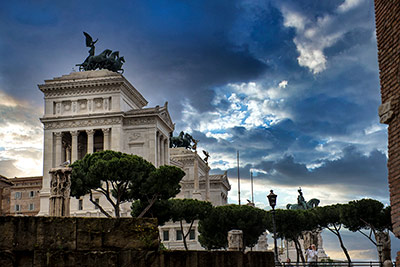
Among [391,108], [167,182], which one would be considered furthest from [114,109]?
[391,108]

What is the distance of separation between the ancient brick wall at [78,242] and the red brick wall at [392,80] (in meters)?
6.04

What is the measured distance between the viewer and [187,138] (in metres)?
104

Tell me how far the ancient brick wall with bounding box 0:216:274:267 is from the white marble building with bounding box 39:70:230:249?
61.2 metres

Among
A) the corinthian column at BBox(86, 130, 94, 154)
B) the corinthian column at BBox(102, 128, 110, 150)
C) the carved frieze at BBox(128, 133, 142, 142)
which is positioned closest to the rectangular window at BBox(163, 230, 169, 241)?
the carved frieze at BBox(128, 133, 142, 142)

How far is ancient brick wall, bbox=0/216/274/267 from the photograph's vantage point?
23.4 feet

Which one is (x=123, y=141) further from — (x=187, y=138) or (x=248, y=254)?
(x=248, y=254)

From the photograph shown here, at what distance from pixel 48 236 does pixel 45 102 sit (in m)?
68.9

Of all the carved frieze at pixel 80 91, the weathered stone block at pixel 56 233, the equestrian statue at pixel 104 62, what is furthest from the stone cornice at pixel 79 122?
the weathered stone block at pixel 56 233

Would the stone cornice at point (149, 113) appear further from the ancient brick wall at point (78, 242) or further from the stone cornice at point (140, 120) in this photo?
the ancient brick wall at point (78, 242)

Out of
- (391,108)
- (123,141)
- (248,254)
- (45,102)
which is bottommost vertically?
(248,254)

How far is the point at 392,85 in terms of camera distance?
12242 millimetres

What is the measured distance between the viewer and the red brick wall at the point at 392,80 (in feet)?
39.0

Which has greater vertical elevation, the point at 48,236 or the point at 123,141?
the point at 123,141

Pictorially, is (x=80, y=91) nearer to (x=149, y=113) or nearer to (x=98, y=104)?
(x=98, y=104)
